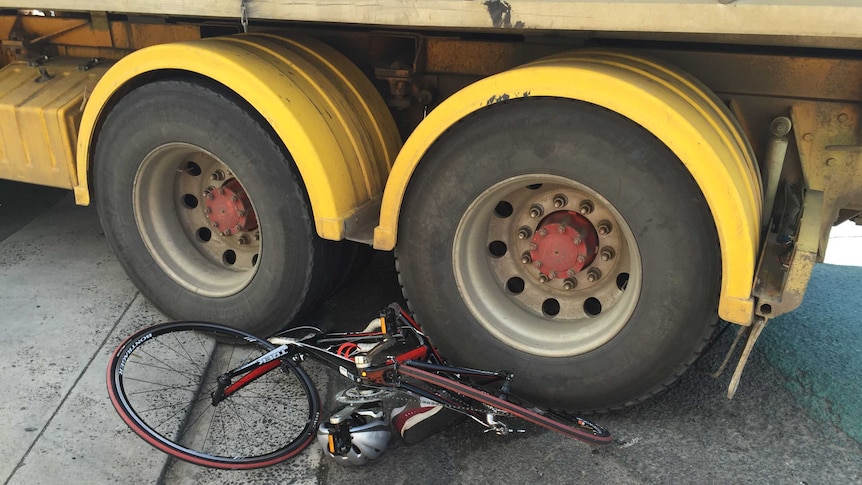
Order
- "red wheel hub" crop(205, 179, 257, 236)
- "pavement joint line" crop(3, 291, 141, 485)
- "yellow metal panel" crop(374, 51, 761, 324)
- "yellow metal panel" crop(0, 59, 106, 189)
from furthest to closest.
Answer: "yellow metal panel" crop(0, 59, 106, 189)
"red wheel hub" crop(205, 179, 257, 236)
"pavement joint line" crop(3, 291, 141, 485)
"yellow metal panel" crop(374, 51, 761, 324)

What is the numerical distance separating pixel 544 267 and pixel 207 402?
158 cm

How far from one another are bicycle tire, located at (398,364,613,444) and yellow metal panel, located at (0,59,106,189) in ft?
7.27

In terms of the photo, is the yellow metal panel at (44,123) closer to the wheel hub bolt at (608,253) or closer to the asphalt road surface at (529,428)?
the asphalt road surface at (529,428)

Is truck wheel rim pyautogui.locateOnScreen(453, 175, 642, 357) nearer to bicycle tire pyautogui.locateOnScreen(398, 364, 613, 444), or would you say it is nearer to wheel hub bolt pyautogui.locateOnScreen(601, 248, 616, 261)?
wheel hub bolt pyautogui.locateOnScreen(601, 248, 616, 261)

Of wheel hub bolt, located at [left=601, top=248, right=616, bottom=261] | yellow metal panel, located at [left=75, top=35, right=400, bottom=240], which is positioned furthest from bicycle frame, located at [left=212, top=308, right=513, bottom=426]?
wheel hub bolt, located at [left=601, top=248, right=616, bottom=261]

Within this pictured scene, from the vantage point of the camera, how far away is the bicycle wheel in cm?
264

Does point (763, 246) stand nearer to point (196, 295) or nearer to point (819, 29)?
point (819, 29)

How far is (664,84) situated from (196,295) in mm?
2326

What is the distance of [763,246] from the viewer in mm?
2584

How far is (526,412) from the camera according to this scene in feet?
8.33

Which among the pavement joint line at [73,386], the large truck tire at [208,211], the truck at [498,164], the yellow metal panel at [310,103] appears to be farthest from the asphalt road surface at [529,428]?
the yellow metal panel at [310,103]

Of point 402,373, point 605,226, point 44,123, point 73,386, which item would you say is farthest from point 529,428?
point 44,123

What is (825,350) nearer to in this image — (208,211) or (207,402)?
(207,402)

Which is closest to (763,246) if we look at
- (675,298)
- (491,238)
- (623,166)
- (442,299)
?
(675,298)
